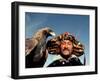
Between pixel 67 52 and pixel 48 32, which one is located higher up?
pixel 48 32

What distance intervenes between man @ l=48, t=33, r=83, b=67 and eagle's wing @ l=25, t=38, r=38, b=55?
0.15m

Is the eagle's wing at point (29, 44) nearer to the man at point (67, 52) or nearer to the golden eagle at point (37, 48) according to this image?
the golden eagle at point (37, 48)

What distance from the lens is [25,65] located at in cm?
150

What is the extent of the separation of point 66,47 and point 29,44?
0.22 metres

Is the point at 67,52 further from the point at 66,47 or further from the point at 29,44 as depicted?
the point at 29,44

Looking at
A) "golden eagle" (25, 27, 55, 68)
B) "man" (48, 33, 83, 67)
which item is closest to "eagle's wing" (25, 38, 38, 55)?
"golden eagle" (25, 27, 55, 68)

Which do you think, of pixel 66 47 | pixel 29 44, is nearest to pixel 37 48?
pixel 29 44

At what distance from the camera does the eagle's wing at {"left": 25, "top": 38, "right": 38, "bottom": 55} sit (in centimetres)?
150

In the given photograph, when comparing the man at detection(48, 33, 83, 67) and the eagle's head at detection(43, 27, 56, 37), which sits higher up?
the eagle's head at detection(43, 27, 56, 37)

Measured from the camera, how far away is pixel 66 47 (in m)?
1.61

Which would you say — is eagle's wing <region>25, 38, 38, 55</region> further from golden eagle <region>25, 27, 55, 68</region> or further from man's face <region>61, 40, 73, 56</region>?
man's face <region>61, 40, 73, 56</region>

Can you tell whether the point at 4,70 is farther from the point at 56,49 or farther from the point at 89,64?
the point at 89,64

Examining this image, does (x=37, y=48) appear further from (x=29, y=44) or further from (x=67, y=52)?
(x=67, y=52)

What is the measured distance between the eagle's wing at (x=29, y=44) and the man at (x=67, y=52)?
0.50 feet
